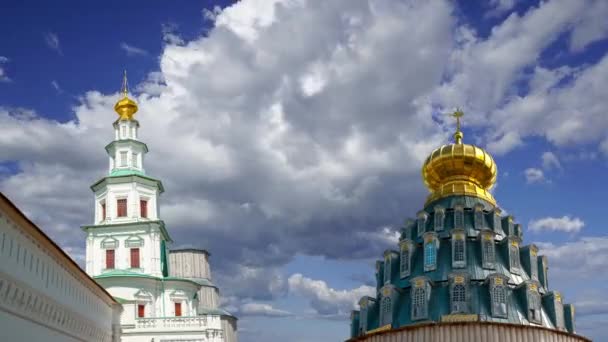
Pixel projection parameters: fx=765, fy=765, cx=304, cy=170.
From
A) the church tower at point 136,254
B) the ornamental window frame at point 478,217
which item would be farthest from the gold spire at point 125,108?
the ornamental window frame at point 478,217

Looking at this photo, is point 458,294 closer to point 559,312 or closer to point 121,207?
point 559,312

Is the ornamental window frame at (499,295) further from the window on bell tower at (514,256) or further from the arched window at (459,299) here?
the window on bell tower at (514,256)

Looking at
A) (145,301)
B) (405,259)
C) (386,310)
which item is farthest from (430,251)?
(145,301)

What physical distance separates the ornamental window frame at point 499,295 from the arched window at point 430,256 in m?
2.77

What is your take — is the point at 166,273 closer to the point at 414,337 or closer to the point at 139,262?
the point at 139,262

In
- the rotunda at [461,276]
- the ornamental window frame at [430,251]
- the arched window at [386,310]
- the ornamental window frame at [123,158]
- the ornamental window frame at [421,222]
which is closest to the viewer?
the rotunda at [461,276]

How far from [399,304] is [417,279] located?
160 centimetres

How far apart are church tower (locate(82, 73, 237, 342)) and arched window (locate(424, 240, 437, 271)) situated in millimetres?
12801

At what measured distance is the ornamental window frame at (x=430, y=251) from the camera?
109ft

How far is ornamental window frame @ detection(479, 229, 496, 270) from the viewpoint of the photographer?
32.5m

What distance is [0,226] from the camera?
68.2ft

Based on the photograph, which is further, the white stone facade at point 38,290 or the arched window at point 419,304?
the arched window at point 419,304

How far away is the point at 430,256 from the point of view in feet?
110

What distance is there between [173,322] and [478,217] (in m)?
17.2
